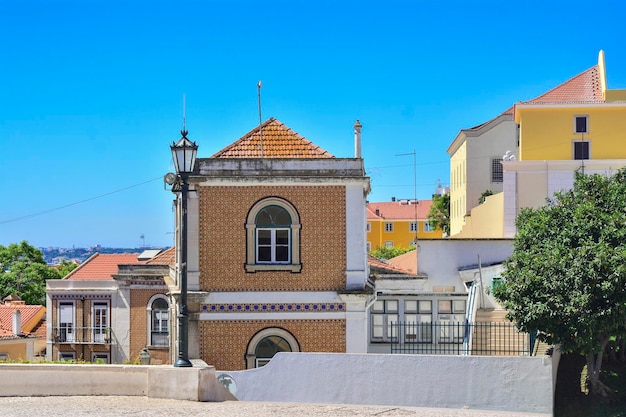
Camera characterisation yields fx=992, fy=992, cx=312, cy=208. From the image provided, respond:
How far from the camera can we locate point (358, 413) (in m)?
16.5

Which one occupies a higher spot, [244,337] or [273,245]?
[273,245]

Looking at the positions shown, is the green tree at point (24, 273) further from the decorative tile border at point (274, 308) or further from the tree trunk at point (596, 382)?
the tree trunk at point (596, 382)

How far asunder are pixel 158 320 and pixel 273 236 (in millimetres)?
21345

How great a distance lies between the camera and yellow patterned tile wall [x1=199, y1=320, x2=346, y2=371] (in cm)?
2264

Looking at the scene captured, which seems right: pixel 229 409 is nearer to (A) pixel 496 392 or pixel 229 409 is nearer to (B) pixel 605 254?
(A) pixel 496 392

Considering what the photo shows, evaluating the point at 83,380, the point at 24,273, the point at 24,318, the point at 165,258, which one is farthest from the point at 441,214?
the point at 83,380

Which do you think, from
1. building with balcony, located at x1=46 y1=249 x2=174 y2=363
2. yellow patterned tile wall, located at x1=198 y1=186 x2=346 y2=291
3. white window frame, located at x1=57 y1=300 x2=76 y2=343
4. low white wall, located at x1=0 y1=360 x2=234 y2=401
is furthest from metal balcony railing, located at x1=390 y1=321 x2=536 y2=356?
white window frame, located at x1=57 y1=300 x2=76 y2=343

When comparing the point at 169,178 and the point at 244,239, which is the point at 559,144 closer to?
the point at 244,239

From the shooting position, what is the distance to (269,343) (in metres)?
22.9

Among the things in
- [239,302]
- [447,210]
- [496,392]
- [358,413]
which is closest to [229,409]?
[358,413]

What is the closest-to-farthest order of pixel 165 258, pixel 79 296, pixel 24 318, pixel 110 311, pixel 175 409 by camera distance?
pixel 175 409, pixel 165 258, pixel 110 311, pixel 79 296, pixel 24 318

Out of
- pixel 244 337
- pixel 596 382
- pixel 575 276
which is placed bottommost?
pixel 596 382

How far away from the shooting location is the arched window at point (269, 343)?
2275cm

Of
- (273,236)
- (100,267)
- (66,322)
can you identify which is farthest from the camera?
(100,267)
